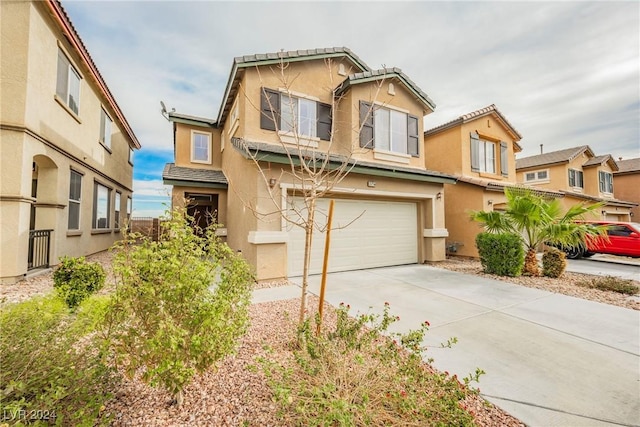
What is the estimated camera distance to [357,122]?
32.2ft

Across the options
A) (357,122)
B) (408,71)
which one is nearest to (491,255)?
(357,122)

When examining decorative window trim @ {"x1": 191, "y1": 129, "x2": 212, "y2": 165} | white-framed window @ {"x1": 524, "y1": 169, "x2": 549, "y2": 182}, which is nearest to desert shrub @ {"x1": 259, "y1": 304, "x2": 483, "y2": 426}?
decorative window trim @ {"x1": 191, "y1": 129, "x2": 212, "y2": 165}

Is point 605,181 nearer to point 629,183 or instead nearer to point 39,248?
point 629,183

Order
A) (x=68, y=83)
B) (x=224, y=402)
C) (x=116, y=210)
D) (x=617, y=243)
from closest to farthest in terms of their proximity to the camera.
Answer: (x=224, y=402) → (x=68, y=83) → (x=617, y=243) → (x=116, y=210)

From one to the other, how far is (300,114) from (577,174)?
23.0 m

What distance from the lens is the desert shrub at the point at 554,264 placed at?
313 inches

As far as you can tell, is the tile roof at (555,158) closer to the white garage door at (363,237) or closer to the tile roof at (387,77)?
the tile roof at (387,77)

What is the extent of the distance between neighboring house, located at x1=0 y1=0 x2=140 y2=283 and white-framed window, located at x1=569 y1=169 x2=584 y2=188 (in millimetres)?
28595

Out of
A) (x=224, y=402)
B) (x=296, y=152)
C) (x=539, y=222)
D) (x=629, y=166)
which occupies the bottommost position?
(x=224, y=402)

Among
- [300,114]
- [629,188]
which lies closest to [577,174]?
[629,188]

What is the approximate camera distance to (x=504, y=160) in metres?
14.4

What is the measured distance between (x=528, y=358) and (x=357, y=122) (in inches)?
329

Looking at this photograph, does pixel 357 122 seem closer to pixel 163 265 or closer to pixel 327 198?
pixel 327 198

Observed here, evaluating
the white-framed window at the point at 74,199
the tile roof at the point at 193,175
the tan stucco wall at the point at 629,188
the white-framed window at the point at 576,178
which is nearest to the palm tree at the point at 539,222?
the tile roof at the point at 193,175
